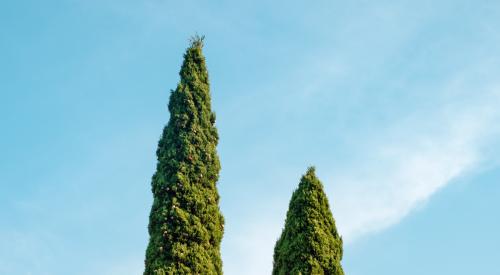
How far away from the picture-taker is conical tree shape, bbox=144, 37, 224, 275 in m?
17.3

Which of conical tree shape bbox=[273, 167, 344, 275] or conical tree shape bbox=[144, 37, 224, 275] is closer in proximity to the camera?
conical tree shape bbox=[273, 167, 344, 275]

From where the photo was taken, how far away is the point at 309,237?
16594 millimetres

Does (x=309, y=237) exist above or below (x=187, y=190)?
below

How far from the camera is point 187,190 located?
1844 centimetres

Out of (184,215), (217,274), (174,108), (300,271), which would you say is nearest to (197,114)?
(174,108)

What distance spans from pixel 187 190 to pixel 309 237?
14.8 feet

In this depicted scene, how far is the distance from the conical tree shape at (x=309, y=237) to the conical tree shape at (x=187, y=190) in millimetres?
2484

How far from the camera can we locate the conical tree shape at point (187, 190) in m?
17.3

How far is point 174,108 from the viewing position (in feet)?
67.1

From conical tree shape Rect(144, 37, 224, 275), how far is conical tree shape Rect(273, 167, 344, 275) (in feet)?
8.15

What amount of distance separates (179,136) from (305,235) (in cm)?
591

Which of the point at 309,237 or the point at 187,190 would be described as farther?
the point at 187,190

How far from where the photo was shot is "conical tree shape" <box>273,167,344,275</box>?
53.6 feet

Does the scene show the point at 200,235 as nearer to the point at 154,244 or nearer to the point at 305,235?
the point at 154,244
